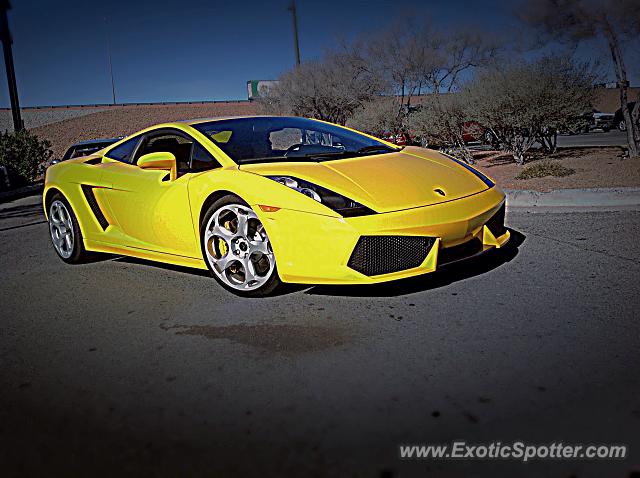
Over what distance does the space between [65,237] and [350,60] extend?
22.0 meters

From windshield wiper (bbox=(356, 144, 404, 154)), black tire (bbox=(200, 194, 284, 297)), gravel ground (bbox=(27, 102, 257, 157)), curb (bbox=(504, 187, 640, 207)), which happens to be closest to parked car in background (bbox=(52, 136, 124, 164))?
windshield wiper (bbox=(356, 144, 404, 154))

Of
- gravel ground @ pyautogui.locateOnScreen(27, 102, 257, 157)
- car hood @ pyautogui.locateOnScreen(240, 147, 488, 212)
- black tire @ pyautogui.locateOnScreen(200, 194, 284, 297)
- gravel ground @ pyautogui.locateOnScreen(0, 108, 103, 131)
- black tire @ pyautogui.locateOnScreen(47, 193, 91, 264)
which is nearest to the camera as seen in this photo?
car hood @ pyautogui.locateOnScreen(240, 147, 488, 212)

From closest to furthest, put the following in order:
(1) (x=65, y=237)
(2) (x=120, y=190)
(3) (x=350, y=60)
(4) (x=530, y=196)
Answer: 1. (2) (x=120, y=190)
2. (1) (x=65, y=237)
3. (4) (x=530, y=196)
4. (3) (x=350, y=60)

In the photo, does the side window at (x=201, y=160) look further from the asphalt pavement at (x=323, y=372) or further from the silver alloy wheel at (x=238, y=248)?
the asphalt pavement at (x=323, y=372)

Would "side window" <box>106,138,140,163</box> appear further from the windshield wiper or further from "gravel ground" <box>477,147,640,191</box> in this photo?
"gravel ground" <box>477,147,640,191</box>

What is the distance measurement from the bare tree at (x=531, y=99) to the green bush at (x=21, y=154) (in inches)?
482

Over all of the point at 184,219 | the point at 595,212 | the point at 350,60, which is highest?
the point at 350,60

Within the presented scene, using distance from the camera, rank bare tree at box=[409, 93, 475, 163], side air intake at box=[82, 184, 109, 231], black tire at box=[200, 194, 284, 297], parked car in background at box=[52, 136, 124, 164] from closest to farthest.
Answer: black tire at box=[200, 194, 284, 297] < side air intake at box=[82, 184, 109, 231] < parked car in background at box=[52, 136, 124, 164] < bare tree at box=[409, 93, 475, 163]

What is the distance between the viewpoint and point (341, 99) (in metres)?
26.8

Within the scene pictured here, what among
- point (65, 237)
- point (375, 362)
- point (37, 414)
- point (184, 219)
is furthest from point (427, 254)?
point (65, 237)

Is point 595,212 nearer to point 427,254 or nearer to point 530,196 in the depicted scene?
point 530,196

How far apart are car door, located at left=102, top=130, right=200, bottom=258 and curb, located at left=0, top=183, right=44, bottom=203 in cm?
978

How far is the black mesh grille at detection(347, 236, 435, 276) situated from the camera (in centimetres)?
389

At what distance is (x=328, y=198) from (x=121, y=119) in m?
65.0
